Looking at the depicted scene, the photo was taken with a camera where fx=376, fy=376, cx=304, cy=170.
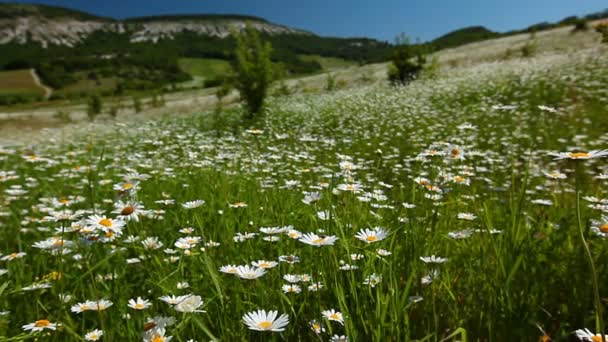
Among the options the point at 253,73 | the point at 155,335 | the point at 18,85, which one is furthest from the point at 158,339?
the point at 18,85

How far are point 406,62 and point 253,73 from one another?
11013 millimetres

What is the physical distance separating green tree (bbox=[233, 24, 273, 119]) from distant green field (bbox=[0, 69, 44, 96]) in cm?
8039

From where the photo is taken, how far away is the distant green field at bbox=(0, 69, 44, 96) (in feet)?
255

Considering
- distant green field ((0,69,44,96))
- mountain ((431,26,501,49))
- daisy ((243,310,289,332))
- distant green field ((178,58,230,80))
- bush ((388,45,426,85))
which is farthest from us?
distant green field ((178,58,230,80))

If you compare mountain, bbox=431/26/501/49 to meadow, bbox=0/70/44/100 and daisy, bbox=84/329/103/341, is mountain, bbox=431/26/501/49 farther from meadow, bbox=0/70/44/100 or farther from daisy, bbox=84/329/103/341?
meadow, bbox=0/70/44/100

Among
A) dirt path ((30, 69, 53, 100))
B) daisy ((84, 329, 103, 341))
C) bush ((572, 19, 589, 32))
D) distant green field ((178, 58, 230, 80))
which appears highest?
bush ((572, 19, 589, 32))

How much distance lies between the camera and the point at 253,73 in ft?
43.6

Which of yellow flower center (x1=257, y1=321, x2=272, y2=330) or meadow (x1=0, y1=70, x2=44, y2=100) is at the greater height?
yellow flower center (x1=257, y1=321, x2=272, y2=330)

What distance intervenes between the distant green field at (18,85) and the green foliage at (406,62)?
80.1 m

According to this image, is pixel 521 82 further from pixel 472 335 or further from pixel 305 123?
pixel 472 335

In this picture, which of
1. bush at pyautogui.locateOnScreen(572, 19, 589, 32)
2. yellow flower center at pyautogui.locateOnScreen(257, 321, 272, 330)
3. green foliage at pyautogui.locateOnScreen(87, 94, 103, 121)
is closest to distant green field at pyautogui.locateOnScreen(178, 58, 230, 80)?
green foliage at pyautogui.locateOnScreen(87, 94, 103, 121)

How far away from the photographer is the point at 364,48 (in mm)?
179750

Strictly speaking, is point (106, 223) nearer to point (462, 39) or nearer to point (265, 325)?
point (265, 325)

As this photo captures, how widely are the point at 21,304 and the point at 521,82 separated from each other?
514 inches
